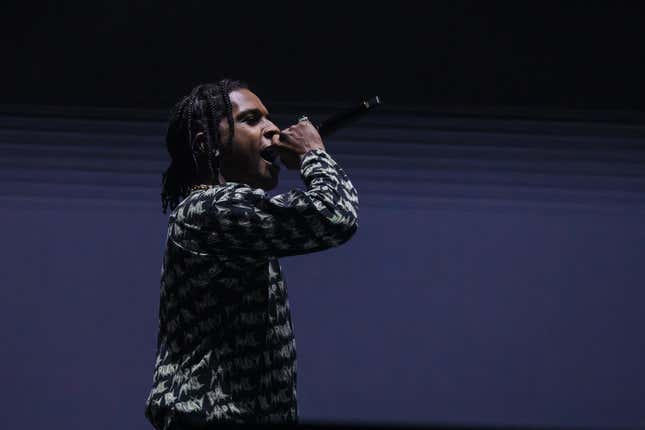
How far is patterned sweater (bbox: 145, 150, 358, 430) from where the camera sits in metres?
1.36

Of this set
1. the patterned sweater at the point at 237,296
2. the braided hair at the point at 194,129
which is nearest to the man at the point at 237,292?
the patterned sweater at the point at 237,296

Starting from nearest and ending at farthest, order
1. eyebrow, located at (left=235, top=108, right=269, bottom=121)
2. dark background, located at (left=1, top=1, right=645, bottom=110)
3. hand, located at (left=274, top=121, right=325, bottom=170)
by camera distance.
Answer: hand, located at (left=274, top=121, right=325, bottom=170), eyebrow, located at (left=235, top=108, right=269, bottom=121), dark background, located at (left=1, top=1, right=645, bottom=110)

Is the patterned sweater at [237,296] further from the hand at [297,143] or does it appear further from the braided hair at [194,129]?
the braided hair at [194,129]

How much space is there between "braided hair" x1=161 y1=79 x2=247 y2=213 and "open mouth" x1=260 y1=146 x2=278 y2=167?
70 millimetres

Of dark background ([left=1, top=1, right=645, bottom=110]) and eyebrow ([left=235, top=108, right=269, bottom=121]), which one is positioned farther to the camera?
dark background ([left=1, top=1, right=645, bottom=110])

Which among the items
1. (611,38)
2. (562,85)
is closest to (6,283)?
(562,85)

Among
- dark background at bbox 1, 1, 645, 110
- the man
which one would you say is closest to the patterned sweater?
the man

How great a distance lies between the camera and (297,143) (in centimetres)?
151

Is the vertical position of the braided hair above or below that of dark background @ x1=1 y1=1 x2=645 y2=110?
below

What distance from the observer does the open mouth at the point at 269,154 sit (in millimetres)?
1585

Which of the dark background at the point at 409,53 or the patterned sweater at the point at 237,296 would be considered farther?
the dark background at the point at 409,53

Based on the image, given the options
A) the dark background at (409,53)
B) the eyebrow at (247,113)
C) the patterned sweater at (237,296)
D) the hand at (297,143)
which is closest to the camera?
the patterned sweater at (237,296)

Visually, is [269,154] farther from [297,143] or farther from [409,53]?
[409,53]

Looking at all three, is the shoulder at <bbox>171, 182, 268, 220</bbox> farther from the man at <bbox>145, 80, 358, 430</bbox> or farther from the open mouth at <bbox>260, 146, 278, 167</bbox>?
the open mouth at <bbox>260, 146, 278, 167</bbox>
